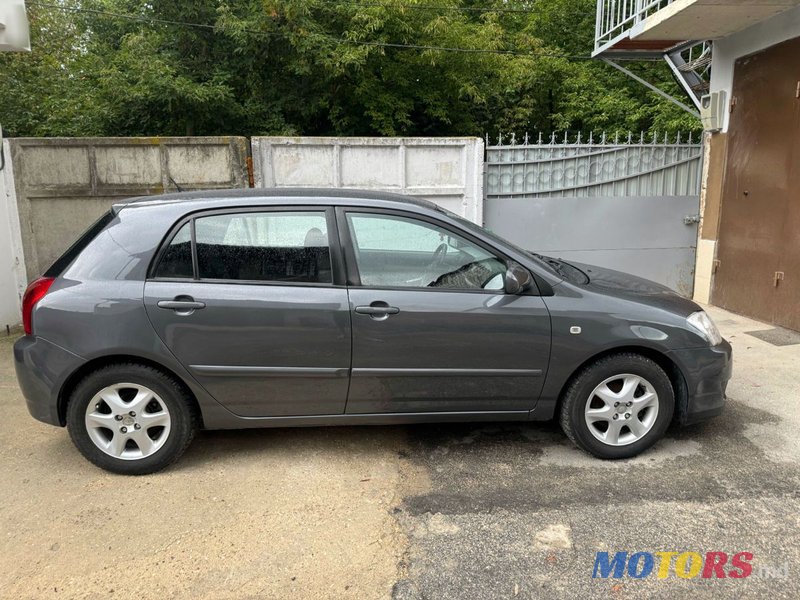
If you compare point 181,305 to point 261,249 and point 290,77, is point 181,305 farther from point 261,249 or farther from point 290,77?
point 290,77

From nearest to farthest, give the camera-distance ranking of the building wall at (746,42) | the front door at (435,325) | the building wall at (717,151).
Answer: the front door at (435,325) → the building wall at (746,42) → the building wall at (717,151)

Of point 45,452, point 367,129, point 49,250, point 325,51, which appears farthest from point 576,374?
point 367,129

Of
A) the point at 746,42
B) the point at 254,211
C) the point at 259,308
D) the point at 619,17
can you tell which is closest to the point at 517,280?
the point at 259,308

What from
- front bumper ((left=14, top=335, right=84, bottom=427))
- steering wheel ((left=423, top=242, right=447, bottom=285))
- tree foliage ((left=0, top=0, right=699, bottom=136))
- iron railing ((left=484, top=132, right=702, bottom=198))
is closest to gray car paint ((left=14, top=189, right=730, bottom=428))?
front bumper ((left=14, top=335, right=84, bottom=427))

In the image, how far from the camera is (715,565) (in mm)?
2596

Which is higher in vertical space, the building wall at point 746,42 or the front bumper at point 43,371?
the building wall at point 746,42

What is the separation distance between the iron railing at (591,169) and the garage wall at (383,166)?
0.36 metres

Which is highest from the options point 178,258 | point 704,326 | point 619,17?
point 619,17

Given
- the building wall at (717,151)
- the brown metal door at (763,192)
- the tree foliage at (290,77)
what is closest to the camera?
the brown metal door at (763,192)

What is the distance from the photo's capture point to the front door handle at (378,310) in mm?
3285

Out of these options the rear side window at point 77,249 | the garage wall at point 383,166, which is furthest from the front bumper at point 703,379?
the garage wall at point 383,166

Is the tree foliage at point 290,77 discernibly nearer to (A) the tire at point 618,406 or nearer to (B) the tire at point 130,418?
(B) the tire at point 130,418

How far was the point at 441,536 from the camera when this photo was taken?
2.81 m

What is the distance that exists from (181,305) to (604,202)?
5944 millimetres
